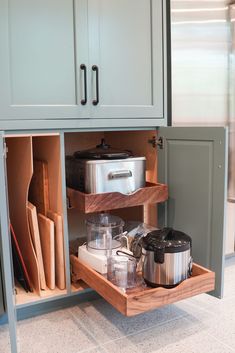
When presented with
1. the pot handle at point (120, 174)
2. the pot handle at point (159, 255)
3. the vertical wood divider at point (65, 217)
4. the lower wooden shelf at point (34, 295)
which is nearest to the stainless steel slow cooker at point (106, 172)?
the pot handle at point (120, 174)

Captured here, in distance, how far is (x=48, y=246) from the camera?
1583 mm

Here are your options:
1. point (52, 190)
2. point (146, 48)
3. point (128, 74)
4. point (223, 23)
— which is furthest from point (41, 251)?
point (223, 23)

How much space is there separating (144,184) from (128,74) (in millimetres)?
531

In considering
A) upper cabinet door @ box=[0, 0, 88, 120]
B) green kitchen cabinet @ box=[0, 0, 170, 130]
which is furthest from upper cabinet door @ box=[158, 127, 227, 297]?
upper cabinet door @ box=[0, 0, 88, 120]

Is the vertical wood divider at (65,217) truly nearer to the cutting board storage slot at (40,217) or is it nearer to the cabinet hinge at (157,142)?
the cutting board storage slot at (40,217)

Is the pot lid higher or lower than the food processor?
higher

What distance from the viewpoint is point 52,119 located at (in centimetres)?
144

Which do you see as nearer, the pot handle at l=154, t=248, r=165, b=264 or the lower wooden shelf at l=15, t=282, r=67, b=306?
the pot handle at l=154, t=248, r=165, b=264

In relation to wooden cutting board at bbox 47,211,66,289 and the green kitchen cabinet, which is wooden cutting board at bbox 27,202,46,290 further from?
the green kitchen cabinet

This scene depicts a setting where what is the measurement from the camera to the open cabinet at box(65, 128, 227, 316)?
1314mm

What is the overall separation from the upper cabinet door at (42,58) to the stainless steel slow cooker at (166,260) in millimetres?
633

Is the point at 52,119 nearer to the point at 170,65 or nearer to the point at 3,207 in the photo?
the point at 3,207

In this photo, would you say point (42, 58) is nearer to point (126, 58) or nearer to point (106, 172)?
point (126, 58)

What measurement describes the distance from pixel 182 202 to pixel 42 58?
0.89 meters
